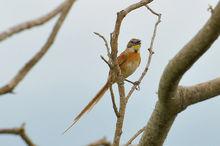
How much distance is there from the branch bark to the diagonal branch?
137cm

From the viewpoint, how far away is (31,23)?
1.33 m

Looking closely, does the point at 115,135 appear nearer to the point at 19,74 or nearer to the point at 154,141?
the point at 154,141

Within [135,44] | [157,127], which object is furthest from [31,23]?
[135,44]

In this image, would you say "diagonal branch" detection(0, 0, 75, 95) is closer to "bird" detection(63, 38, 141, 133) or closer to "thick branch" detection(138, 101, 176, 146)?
"thick branch" detection(138, 101, 176, 146)

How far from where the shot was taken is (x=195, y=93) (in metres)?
3.72

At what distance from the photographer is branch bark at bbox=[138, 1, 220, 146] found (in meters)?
2.69

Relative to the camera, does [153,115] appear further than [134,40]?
No

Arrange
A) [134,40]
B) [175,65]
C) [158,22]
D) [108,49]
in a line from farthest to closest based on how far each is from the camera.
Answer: [134,40], [158,22], [108,49], [175,65]

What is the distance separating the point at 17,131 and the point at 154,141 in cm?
240

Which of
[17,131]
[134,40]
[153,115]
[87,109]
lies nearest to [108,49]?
[153,115]

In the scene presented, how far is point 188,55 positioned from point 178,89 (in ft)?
A: 2.28

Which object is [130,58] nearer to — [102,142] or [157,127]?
[157,127]

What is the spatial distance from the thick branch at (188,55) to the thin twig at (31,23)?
1347 mm

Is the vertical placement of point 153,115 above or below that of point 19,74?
below
